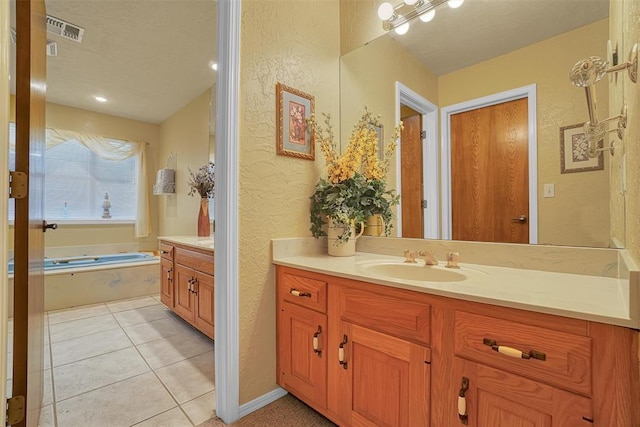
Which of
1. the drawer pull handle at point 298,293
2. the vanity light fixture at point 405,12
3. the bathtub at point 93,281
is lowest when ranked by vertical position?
the bathtub at point 93,281

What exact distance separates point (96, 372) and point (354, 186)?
2.06 metres

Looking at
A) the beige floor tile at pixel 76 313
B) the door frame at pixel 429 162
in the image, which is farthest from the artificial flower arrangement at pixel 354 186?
the beige floor tile at pixel 76 313

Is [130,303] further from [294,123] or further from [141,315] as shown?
[294,123]

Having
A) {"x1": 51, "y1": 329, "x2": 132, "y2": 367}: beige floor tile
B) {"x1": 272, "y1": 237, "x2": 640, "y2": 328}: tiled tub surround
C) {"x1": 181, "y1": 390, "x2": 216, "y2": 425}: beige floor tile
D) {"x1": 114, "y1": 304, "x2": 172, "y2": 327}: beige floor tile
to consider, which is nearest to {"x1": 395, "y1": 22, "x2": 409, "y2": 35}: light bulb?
{"x1": 272, "y1": 237, "x2": 640, "y2": 328}: tiled tub surround

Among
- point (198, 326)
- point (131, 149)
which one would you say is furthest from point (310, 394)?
point (131, 149)

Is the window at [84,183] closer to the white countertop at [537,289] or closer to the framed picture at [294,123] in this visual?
the framed picture at [294,123]

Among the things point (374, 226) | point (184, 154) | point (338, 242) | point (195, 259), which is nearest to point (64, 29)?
point (184, 154)

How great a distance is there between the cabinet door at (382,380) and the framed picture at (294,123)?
0.99 metres

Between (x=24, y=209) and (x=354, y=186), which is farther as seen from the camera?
(x=354, y=186)

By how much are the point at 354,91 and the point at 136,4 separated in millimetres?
1843

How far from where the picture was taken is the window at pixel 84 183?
419 centimetres

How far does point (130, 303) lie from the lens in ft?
11.0

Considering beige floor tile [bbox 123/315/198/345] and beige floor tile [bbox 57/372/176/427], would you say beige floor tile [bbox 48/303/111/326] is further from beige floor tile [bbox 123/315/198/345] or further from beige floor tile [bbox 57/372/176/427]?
beige floor tile [bbox 57/372/176/427]

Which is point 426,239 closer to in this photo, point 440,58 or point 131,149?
point 440,58
